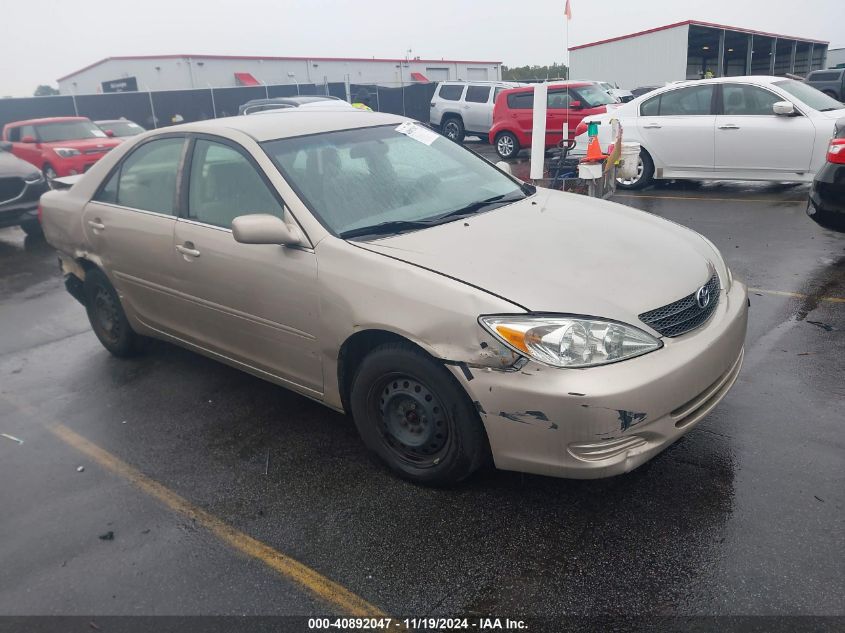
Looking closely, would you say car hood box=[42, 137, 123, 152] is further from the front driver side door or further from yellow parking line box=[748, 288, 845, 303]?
yellow parking line box=[748, 288, 845, 303]

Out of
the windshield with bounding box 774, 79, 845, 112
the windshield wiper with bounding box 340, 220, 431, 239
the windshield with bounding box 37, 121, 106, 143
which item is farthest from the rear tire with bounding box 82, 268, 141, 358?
the windshield with bounding box 37, 121, 106, 143

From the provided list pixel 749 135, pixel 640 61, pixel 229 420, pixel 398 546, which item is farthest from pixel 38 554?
pixel 640 61

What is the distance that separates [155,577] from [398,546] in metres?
0.96

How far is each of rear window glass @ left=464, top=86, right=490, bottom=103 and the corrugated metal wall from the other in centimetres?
1470

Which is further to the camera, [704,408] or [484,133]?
[484,133]

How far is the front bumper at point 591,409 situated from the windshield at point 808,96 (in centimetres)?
779

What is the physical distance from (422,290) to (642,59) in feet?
105

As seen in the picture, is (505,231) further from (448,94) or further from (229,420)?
(448,94)

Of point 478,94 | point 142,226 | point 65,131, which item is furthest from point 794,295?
point 478,94

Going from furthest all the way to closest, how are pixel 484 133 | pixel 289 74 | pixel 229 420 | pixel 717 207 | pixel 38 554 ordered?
→ 1. pixel 289 74
2. pixel 484 133
3. pixel 717 207
4. pixel 229 420
5. pixel 38 554

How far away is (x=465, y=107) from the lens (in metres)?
19.1

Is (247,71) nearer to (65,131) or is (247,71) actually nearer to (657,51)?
(657,51)

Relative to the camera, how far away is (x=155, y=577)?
2.64 m

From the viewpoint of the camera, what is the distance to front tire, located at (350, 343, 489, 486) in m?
2.76
